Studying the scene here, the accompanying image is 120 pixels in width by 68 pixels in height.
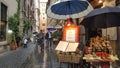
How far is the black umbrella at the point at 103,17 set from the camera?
8.52 meters

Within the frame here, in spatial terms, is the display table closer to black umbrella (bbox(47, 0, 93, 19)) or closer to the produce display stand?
the produce display stand

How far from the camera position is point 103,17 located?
914 centimetres

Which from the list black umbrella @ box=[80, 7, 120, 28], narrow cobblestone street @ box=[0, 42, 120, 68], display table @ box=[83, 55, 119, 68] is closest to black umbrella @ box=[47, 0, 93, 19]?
black umbrella @ box=[80, 7, 120, 28]

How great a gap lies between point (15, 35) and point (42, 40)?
277 inches

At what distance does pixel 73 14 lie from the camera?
11.5 meters

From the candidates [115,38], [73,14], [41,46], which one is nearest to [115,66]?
[115,38]

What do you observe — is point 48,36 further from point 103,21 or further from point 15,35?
point 103,21

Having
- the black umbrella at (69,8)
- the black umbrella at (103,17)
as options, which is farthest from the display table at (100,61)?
the black umbrella at (69,8)

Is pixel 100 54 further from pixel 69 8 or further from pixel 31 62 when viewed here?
pixel 31 62

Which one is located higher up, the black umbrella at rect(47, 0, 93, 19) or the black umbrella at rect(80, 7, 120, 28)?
the black umbrella at rect(47, 0, 93, 19)

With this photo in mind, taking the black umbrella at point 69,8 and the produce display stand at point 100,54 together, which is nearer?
the produce display stand at point 100,54

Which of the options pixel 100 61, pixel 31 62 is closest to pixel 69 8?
pixel 100 61

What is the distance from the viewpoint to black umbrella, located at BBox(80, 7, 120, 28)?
8523 millimetres

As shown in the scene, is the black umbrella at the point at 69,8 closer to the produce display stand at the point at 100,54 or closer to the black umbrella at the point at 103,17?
the black umbrella at the point at 103,17
